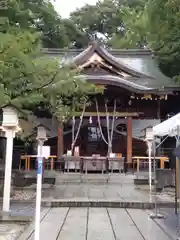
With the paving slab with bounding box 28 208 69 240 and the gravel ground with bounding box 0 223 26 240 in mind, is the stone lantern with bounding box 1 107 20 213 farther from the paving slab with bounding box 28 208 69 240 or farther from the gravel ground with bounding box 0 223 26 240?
the gravel ground with bounding box 0 223 26 240

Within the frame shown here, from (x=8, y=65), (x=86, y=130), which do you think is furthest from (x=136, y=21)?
(x=8, y=65)

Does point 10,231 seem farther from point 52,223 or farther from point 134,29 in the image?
point 134,29

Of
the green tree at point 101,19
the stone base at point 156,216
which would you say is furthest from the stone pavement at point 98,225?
the green tree at point 101,19

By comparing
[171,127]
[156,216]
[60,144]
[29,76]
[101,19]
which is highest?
→ [101,19]

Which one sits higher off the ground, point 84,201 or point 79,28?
point 79,28

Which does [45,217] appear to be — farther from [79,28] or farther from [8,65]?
[79,28]

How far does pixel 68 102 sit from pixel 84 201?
112 inches

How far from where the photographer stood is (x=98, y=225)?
773 centimetres


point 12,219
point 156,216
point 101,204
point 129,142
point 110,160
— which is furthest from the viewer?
point 129,142

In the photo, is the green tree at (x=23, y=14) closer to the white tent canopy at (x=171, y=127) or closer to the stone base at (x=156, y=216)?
the white tent canopy at (x=171, y=127)

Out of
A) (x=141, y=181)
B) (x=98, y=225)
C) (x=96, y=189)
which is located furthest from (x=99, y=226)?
(x=141, y=181)

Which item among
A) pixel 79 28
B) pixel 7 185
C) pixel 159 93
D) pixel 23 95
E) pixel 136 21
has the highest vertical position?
pixel 79 28

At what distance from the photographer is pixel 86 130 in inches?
821

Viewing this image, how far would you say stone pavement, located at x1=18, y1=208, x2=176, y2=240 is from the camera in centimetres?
674
